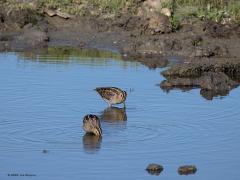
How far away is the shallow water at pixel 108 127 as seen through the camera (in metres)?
11.4

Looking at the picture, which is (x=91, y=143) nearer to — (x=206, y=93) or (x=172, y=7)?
(x=206, y=93)

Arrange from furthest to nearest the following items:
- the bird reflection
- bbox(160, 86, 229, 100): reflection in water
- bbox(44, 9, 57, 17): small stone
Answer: bbox(44, 9, 57, 17): small stone → bbox(160, 86, 229, 100): reflection in water → the bird reflection

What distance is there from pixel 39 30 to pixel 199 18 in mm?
3823

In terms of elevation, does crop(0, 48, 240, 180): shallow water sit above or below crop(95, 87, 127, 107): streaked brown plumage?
below

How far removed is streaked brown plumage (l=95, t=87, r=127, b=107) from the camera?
1496cm

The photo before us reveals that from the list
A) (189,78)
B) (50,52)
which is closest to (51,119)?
(189,78)

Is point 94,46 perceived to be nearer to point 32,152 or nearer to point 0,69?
point 0,69

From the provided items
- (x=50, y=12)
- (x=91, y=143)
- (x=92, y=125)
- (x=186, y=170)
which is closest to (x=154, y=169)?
(x=186, y=170)

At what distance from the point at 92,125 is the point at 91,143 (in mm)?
300

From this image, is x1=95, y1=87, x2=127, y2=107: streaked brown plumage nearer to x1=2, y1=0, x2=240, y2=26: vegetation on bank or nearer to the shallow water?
the shallow water

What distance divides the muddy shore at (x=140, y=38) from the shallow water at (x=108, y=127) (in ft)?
4.16

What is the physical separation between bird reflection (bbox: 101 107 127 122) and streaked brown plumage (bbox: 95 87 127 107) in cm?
13

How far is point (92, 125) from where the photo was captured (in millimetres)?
12820

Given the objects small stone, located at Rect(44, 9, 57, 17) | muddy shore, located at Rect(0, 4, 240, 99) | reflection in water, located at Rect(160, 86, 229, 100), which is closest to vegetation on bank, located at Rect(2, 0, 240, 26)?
small stone, located at Rect(44, 9, 57, 17)
